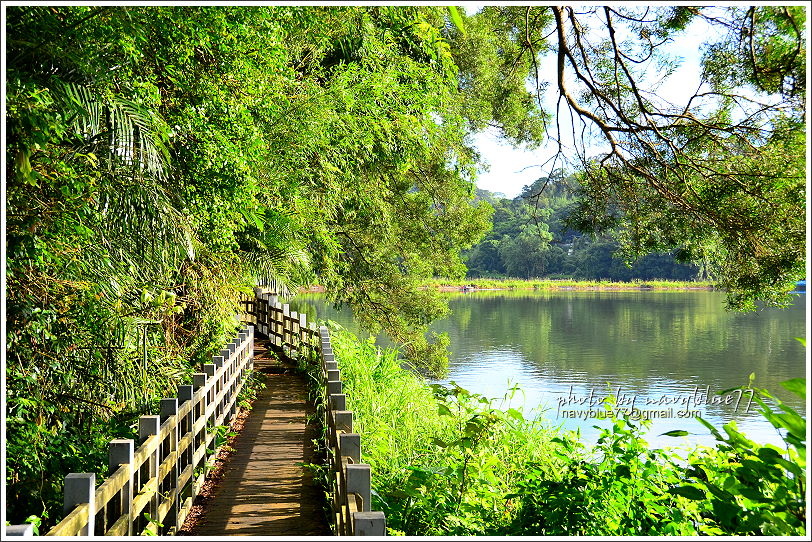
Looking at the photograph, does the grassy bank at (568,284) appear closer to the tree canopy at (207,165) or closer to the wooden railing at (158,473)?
the tree canopy at (207,165)

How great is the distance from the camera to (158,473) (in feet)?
13.2

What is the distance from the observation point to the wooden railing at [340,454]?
2664mm

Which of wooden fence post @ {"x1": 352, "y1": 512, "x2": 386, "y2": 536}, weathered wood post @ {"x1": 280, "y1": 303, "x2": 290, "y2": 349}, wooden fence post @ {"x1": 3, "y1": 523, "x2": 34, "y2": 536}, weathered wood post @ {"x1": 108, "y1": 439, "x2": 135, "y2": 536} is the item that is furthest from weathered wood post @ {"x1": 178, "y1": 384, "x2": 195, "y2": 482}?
weathered wood post @ {"x1": 280, "y1": 303, "x2": 290, "y2": 349}

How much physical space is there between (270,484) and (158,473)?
4.93 ft

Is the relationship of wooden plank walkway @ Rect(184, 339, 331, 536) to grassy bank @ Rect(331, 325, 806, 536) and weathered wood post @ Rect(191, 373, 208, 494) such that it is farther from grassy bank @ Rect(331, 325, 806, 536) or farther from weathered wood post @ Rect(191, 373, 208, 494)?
grassy bank @ Rect(331, 325, 806, 536)

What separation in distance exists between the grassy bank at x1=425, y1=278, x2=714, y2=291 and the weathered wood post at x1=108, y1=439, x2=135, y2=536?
47.4m

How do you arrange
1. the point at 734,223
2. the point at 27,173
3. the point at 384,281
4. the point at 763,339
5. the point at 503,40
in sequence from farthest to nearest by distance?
the point at 763,339 → the point at 384,281 → the point at 503,40 → the point at 734,223 → the point at 27,173

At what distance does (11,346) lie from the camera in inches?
157

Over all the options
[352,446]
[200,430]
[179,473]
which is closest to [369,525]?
[352,446]

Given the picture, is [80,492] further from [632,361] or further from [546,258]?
[546,258]

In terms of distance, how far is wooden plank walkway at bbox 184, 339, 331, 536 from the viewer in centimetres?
458

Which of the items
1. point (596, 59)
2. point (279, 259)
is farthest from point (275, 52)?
point (279, 259)

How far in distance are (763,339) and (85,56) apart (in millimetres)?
27101

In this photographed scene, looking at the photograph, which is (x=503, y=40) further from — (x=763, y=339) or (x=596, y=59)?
(x=763, y=339)
